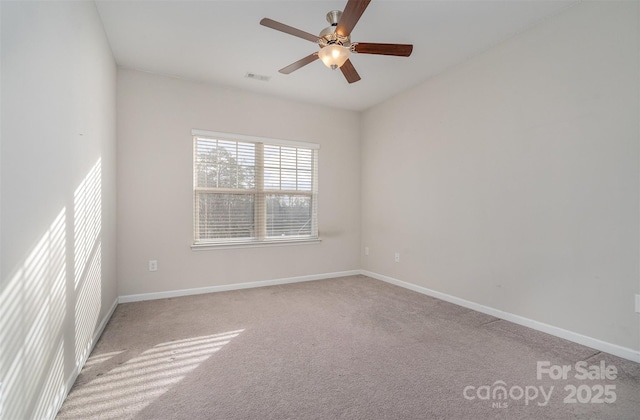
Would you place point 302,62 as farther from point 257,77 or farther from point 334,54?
point 257,77

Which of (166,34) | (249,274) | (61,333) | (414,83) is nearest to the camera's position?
(61,333)

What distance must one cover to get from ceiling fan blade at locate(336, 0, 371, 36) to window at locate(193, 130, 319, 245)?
230 cm

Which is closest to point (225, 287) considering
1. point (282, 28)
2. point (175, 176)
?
point (175, 176)

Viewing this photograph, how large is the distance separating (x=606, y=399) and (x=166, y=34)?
410 centimetres

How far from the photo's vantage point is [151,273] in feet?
11.7

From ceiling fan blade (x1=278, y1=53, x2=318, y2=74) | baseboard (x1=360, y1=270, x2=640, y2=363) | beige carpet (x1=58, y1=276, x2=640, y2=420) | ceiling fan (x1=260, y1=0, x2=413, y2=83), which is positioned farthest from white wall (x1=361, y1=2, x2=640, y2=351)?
ceiling fan blade (x1=278, y1=53, x2=318, y2=74)

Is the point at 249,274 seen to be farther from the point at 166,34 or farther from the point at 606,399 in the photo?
the point at 606,399

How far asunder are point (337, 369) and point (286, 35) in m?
2.75

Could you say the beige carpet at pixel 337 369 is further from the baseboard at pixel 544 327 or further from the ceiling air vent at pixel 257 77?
the ceiling air vent at pixel 257 77

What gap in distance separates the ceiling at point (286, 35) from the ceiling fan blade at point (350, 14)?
0.47 meters

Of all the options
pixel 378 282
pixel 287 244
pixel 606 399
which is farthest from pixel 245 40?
pixel 606 399

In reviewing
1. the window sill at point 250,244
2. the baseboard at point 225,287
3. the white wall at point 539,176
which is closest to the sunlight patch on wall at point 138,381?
the baseboard at point 225,287

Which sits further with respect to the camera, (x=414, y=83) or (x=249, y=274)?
(x=249, y=274)

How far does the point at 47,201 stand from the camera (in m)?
1.47
